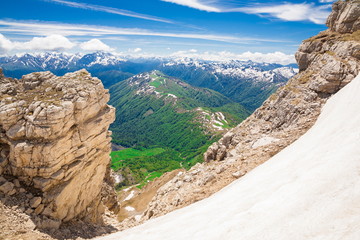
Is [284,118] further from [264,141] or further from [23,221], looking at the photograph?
[23,221]

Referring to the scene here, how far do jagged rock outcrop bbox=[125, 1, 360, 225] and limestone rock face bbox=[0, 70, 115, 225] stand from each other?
435 inches

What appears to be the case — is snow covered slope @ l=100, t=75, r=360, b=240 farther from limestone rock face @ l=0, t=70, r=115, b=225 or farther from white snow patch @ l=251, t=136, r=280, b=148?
limestone rock face @ l=0, t=70, r=115, b=225

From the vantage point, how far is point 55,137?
26.3 m

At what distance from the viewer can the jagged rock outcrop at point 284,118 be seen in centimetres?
2448

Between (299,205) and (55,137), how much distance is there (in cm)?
2656

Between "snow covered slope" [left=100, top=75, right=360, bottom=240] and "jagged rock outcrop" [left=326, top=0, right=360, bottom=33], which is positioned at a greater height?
"jagged rock outcrop" [left=326, top=0, right=360, bottom=33]

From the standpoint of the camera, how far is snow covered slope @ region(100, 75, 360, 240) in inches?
324

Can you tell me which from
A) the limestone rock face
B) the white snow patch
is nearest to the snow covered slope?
the white snow patch

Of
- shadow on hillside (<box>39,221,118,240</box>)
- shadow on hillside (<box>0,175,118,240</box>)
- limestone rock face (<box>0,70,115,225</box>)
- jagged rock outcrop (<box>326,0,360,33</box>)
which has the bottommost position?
shadow on hillside (<box>39,221,118,240</box>)

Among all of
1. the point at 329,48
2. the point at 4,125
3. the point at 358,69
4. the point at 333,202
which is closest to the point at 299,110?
the point at 358,69

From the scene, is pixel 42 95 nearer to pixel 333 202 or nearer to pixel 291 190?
pixel 291 190

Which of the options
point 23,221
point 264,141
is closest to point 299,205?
point 264,141

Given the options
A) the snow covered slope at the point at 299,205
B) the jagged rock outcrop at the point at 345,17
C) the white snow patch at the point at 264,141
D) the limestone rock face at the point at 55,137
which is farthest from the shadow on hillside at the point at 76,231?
the jagged rock outcrop at the point at 345,17

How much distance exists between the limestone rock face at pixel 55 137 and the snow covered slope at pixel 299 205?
17015 millimetres
